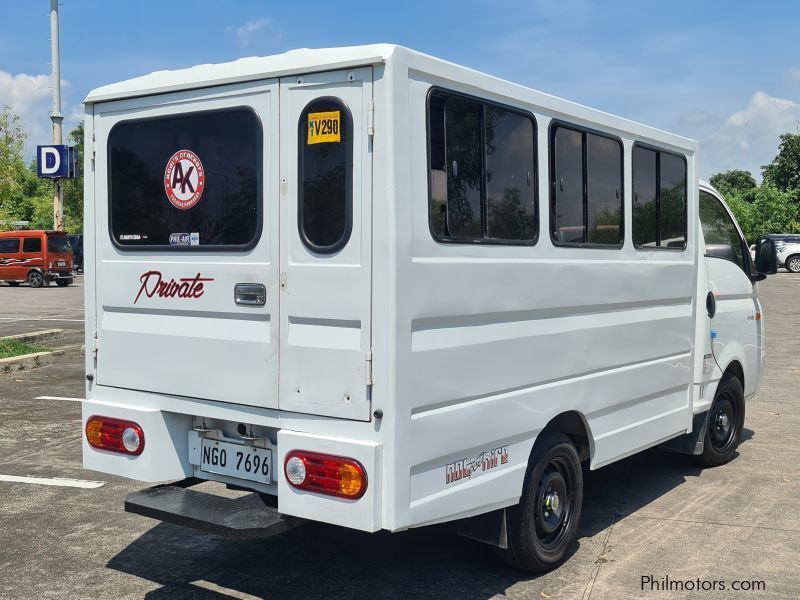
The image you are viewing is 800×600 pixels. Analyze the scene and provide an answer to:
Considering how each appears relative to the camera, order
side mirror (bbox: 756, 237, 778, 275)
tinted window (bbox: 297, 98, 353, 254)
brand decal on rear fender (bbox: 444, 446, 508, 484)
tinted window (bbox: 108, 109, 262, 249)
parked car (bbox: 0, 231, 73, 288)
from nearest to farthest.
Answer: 1. tinted window (bbox: 297, 98, 353, 254)
2. brand decal on rear fender (bbox: 444, 446, 508, 484)
3. tinted window (bbox: 108, 109, 262, 249)
4. side mirror (bbox: 756, 237, 778, 275)
5. parked car (bbox: 0, 231, 73, 288)

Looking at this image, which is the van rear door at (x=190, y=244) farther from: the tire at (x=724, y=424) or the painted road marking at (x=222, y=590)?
the tire at (x=724, y=424)

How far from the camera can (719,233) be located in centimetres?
710

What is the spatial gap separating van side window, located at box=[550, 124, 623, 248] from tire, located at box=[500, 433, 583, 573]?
3.77 ft

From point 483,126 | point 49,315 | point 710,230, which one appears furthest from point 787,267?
point 483,126

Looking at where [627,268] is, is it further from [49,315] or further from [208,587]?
[49,315]

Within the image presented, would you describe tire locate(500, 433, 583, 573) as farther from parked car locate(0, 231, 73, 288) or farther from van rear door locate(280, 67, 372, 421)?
parked car locate(0, 231, 73, 288)

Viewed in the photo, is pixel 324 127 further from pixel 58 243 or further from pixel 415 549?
pixel 58 243

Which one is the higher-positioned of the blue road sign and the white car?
the blue road sign

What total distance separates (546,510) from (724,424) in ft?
9.78

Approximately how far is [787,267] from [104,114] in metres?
40.4

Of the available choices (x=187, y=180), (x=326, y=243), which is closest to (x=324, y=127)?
(x=326, y=243)

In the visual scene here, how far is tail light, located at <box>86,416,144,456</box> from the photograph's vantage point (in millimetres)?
4570

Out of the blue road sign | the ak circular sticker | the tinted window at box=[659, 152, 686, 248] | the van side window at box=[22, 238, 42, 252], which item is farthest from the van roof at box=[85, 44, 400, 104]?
the van side window at box=[22, 238, 42, 252]

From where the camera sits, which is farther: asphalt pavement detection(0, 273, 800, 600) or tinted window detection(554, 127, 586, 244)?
tinted window detection(554, 127, 586, 244)
